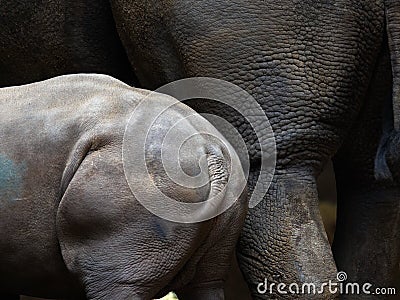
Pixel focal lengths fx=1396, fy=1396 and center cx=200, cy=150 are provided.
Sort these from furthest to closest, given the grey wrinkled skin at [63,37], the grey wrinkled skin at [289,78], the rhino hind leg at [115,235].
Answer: the grey wrinkled skin at [63,37]
the grey wrinkled skin at [289,78]
the rhino hind leg at [115,235]

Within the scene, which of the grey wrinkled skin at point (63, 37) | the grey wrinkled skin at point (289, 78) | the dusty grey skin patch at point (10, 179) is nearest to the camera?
the dusty grey skin patch at point (10, 179)

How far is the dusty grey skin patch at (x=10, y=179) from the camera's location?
2.80 meters

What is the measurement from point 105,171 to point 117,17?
0.90 m

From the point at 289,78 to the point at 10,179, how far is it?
2.57 feet

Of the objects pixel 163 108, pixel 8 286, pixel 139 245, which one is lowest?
pixel 8 286

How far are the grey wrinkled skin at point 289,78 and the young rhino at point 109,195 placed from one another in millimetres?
402

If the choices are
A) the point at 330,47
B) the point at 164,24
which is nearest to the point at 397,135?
the point at 330,47

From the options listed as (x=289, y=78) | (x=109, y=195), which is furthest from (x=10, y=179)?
(x=289, y=78)

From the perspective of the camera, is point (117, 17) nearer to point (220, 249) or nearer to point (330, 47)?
point (330, 47)

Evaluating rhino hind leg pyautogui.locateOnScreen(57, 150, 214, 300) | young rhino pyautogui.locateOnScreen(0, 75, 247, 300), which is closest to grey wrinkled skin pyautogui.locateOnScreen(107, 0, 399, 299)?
young rhino pyautogui.locateOnScreen(0, 75, 247, 300)

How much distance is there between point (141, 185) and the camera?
271 centimetres

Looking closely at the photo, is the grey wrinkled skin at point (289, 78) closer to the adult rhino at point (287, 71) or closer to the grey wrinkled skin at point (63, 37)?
the adult rhino at point (287, 71)

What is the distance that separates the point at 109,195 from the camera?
8.83 feet

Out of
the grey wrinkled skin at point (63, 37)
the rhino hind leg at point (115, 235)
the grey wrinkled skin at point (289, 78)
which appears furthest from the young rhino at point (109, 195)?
the grey wrinkled skin at point (63, 37)
